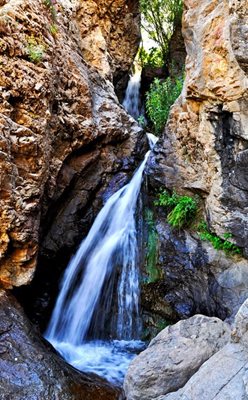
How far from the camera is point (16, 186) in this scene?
242 inches

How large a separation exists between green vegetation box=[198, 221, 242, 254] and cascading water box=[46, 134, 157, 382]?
176cm

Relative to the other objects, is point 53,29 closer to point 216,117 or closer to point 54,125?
point 54,125

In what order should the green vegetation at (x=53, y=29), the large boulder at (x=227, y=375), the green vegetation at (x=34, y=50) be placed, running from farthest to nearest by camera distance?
the green vegetation at (x=53, y=29) → the green vegetation at (x=34, y=50) → the large boulder at (x=227, y=375)

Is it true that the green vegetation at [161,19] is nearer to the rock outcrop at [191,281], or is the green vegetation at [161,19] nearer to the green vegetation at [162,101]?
the green vegetation at [162,101]

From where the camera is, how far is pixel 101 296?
7.51 meters

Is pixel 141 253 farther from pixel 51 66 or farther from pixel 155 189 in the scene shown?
pixel 51 66

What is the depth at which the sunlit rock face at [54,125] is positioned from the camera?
6113mm

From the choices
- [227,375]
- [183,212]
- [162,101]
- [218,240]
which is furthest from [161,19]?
[227,375]

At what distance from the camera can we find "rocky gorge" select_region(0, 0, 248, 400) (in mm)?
4504

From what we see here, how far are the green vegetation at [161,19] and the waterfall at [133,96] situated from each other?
1.46 meters

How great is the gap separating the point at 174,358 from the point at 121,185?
5753 mm

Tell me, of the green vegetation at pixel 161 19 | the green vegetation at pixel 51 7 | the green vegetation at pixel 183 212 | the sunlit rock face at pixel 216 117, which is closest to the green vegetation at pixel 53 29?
the green vegetation at pixel 51 7

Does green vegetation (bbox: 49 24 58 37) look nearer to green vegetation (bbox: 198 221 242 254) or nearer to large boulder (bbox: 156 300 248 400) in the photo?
green vegetation (bbox: 198 221 242 254)

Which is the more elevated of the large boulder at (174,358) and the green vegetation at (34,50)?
the green vegetation at (34,50)
